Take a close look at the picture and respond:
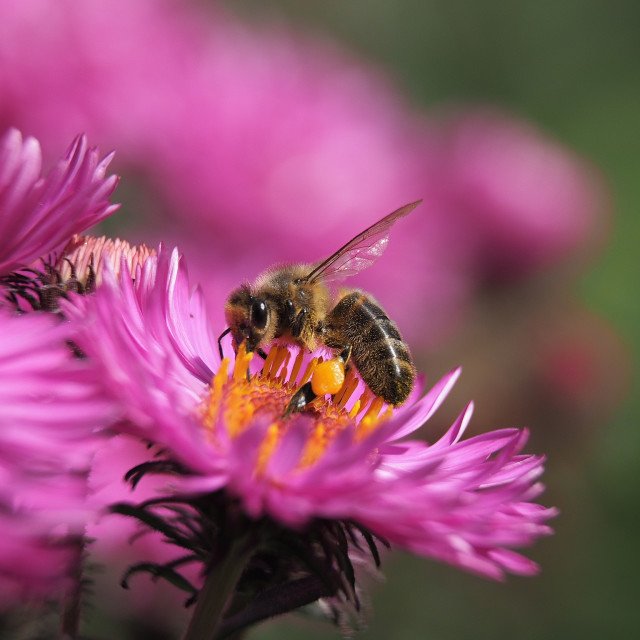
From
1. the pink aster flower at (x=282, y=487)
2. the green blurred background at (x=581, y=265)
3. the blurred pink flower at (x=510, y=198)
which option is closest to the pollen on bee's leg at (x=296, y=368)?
the pink aster flower at (x=282, y=487)

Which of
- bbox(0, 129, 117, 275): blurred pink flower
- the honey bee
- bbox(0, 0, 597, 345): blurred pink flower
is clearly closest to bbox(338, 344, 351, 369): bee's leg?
the honey bee

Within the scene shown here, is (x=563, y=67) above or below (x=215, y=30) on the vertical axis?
above

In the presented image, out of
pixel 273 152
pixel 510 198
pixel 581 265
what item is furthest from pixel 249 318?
pixel 581 265

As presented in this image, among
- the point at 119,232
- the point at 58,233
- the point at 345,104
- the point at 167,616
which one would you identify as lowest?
the point at 167,616

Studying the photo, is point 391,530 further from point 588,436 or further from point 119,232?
point 588,436

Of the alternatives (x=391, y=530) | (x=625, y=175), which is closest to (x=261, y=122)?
(x=391, y=530)

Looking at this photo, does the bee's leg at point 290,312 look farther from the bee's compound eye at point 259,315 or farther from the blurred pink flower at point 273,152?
the blurred pink flower at point 273,152

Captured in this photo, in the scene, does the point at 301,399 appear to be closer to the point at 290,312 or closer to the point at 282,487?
the point at 290,312
